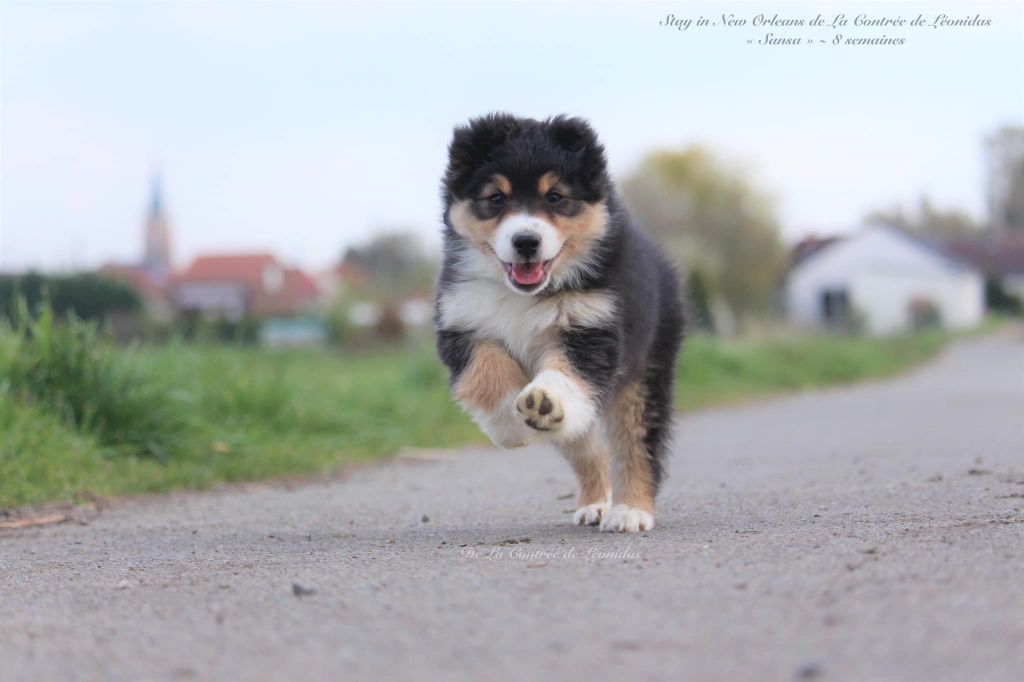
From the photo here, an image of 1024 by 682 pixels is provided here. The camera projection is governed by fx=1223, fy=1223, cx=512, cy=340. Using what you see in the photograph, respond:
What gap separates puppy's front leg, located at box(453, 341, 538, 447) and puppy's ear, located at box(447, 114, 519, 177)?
0.89 metres

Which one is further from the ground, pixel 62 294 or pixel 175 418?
pixel 62 294

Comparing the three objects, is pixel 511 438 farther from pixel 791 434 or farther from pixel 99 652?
pixel 791 434

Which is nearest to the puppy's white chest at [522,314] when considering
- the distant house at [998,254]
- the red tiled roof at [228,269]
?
the red tiled roof at [228,269]

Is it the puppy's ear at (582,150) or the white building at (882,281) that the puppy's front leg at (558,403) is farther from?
the white building at (882,281)

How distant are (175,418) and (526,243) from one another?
470 cm

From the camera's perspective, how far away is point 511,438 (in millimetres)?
5320

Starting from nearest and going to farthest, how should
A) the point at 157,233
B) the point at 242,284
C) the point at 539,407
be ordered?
the point at 539,407, the point at 242,284, the point at 157,233

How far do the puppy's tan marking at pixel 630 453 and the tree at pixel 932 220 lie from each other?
279 feet

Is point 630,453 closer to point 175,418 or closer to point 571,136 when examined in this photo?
point 571,136

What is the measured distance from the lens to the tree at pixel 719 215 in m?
46.9

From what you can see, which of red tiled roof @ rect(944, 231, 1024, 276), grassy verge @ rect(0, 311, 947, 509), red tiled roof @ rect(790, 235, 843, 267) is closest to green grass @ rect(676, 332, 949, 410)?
grassy verge @ rect(0, 311, 947, 509)

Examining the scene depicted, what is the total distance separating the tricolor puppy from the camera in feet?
17.3

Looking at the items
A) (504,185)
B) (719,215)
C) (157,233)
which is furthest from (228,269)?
(504,185)

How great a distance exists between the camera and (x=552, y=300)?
17.7ft
